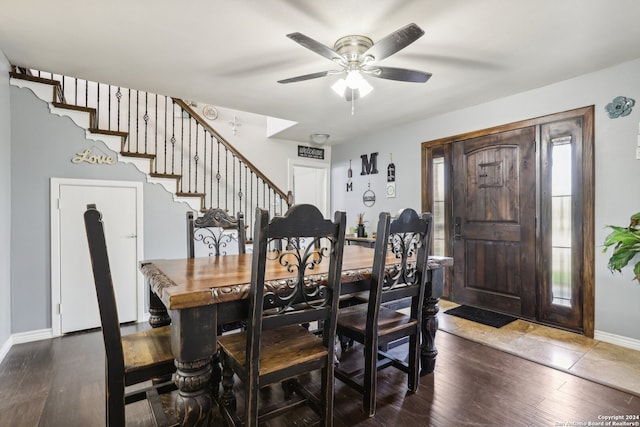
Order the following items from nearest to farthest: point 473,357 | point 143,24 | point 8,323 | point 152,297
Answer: point 152,297 < point 143,24 < point 473,357 < point 8,323

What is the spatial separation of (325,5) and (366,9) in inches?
10.4

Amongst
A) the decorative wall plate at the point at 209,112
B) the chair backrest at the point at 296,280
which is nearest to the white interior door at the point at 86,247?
the decorative wall plate at the point at 209,112

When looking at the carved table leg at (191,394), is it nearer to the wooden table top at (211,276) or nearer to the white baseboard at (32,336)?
the wooden table top at (211,276)

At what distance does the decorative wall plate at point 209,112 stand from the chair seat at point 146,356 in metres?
3.87

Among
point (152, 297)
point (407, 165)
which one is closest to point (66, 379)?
point (152, 297)

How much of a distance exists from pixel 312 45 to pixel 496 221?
116 inches

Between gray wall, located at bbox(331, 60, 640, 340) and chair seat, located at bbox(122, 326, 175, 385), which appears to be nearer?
chair seat, located at bbox(122, 326, 175, 385)

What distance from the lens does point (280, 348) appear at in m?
1.52

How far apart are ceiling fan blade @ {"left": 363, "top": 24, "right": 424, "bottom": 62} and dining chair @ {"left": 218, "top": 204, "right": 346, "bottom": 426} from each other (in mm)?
1128

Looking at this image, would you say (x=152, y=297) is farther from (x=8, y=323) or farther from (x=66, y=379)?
(x=8, y=323)

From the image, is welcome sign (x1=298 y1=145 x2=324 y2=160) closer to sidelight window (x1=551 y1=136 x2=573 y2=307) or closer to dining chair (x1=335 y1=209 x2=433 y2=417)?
sidelight window (x1=551 y1=136 x2=573 y2=307)

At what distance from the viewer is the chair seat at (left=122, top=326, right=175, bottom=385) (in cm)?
137

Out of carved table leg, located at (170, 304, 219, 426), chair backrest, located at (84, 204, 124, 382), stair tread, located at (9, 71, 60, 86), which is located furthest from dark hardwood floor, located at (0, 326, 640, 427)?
stair tread, located at (9, 71, 60, 86)

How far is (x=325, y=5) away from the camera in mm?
1941
